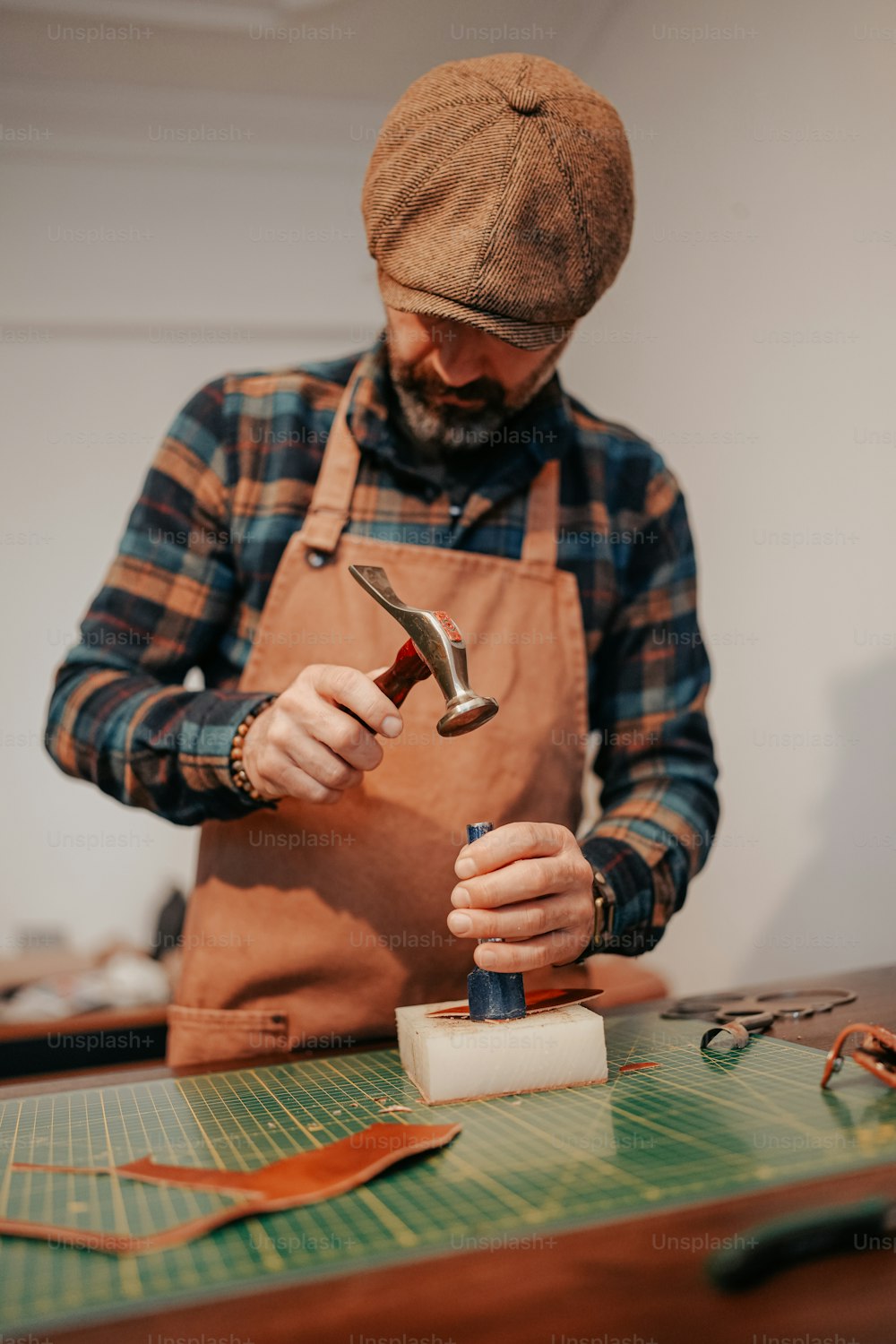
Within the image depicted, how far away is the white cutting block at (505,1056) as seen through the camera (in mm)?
1044

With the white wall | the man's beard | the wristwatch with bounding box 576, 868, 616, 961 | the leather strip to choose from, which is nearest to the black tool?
the leather strip

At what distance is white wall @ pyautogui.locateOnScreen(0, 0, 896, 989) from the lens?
2215 mm

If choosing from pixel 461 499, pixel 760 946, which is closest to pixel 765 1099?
pixel 461 499

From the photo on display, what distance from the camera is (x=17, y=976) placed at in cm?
366

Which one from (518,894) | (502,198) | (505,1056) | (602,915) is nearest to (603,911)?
(602,915)

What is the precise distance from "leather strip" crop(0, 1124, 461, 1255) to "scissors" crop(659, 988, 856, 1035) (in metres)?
0.57

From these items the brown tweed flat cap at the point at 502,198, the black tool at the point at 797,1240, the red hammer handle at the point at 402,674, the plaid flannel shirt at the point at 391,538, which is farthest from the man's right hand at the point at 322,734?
the black tool at the point at 797,1240

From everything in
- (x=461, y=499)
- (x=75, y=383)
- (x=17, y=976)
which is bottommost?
(x=17, y=976)

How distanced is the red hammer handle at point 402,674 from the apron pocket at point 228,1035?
0.48 meters

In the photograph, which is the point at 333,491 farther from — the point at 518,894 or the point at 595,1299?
the point at 595,1299

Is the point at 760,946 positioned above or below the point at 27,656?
below

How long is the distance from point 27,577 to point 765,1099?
395 centimetres

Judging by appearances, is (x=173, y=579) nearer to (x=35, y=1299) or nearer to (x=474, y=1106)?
(x=474, y=1106)

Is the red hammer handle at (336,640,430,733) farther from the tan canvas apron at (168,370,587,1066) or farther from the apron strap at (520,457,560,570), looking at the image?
the apron strap at (520,457,560,570)
